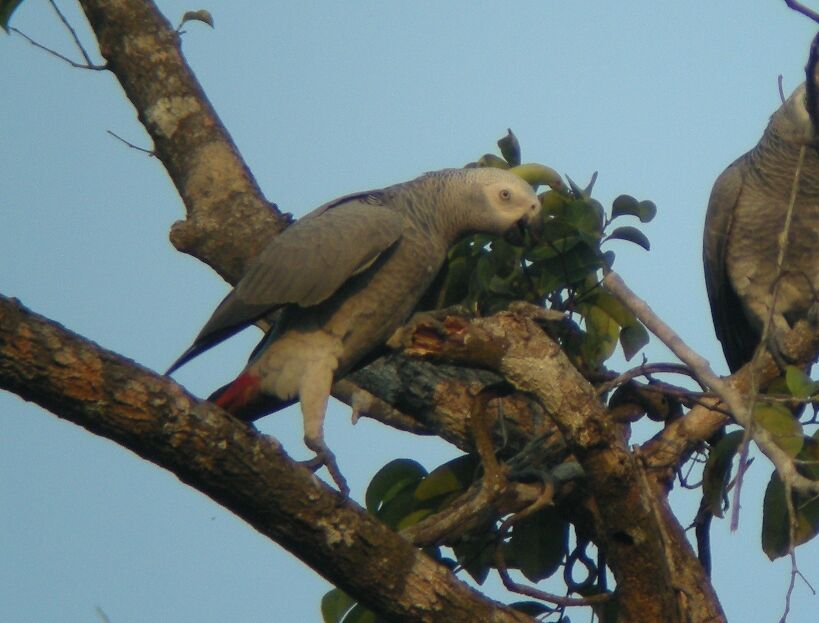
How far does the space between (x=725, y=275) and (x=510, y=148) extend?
6.49 ft

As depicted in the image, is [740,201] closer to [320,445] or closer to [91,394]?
[320,445]

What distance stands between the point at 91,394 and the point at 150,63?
124 inches

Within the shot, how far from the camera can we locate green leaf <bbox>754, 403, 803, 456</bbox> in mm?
3557

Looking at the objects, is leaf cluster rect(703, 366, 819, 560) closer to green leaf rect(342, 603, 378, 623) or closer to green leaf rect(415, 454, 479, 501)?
green leaf rect(415, 454, 479, 501)

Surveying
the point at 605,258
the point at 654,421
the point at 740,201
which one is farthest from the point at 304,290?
the point at 740,201

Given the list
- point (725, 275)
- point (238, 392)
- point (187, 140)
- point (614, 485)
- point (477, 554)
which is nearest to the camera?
point (614, 485)

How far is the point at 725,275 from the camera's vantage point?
5957 millimetres

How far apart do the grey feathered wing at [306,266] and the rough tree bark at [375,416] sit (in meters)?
0.48

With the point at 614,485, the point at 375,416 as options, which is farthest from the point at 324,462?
the point at 614,485

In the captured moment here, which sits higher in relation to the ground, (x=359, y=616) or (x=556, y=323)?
(x=556, y=323)

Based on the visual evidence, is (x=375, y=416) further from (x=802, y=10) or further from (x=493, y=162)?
(x=802, y=10)

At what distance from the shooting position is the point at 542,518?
423cm

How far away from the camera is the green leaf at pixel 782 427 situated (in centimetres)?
356

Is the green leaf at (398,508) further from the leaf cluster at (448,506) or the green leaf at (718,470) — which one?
A: the green leaf at (718,470)
